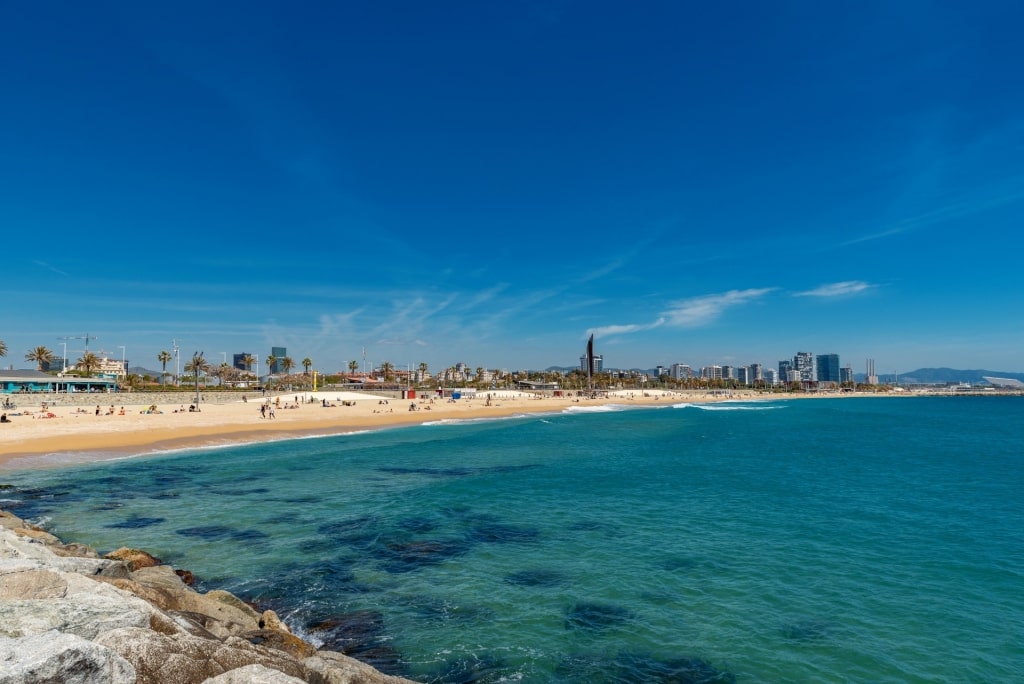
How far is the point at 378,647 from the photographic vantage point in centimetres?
1132

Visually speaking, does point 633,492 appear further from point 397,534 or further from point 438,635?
point 438,635

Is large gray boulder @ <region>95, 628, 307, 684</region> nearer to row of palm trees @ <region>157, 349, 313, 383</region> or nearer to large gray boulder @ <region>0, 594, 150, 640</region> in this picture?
large gray boulder @ <region>0, 594, 150, 640</region>

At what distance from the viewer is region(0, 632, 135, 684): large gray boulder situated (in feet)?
17.6

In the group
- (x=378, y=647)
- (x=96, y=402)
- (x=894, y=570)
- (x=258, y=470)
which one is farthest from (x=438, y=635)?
(x=96, y=402)

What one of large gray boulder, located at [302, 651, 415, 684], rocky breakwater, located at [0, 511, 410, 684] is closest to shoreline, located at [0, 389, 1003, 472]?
rocky breakwater, located at [0, 511, 410, 684]

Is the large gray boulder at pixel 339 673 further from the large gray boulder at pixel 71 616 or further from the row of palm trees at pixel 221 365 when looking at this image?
the row of palm trees at pixel 221 365

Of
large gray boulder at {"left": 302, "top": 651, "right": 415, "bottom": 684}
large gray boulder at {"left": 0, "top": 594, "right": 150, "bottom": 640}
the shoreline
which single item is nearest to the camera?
large gray boulder at {"left": 0, "top": 594, "right": 150, "bottom": 640}

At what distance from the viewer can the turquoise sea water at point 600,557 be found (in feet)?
36.7

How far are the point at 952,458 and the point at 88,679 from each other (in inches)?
1995

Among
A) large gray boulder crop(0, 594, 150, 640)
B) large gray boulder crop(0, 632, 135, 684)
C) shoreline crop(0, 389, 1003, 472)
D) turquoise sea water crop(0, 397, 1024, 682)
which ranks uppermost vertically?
large gray boulder crop(0, 632, 135, 684)

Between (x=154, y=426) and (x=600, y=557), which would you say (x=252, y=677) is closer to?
(x=600, y=557)

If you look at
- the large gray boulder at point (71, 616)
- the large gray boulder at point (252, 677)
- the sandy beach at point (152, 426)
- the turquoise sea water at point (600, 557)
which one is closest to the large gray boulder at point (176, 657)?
the large gray boulder at point (252, 677)

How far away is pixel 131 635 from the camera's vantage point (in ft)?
21.6

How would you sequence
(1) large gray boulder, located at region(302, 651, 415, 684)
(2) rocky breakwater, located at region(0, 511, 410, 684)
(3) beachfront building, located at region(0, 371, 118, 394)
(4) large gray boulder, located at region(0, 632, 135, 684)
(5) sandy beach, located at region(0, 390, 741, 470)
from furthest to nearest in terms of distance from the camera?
(3) beachfront building, located at region(0, 371, 118, 394) → (5) sandy beach, located at region(0, 390, 741, 470) → (1) large gray boulder, located at region(302, 651, 415, 684) → (2) rocky breakwater, located at region(0, 511, 410, 684) → (4) large gray boulder, located at region(0, 632, 135, 684)
